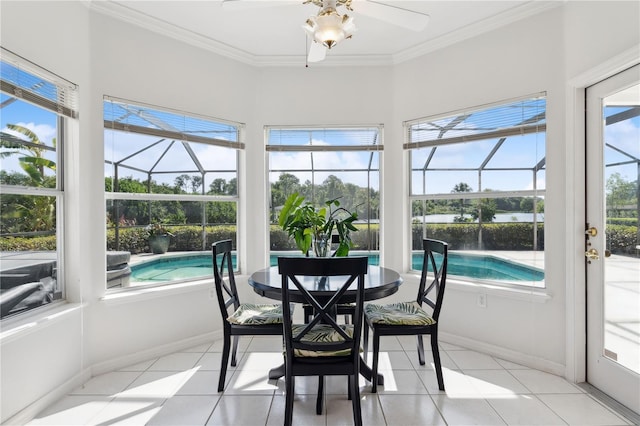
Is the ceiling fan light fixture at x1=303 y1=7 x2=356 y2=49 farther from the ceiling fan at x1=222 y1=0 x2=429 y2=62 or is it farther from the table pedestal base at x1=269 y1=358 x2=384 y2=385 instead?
the table pedestal base at x1=269 y1=358 x2=384 y2=385

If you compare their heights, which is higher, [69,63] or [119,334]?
[69,63]

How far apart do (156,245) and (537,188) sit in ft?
10.7

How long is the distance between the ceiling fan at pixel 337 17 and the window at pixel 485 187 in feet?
4.26

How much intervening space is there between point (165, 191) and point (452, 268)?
2.78 m

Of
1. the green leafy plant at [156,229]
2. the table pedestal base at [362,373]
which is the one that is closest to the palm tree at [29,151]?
the green leafy plant at [156,229]

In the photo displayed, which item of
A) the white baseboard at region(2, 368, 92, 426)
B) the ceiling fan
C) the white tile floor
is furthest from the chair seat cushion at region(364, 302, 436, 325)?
the white baseboard at region(2, 368, 92, 426)

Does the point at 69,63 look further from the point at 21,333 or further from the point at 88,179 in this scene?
the point at 21,333

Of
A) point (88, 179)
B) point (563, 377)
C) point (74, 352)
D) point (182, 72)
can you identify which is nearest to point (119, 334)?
point (74, 352)

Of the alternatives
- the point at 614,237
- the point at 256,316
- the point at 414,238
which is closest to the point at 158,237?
the point at 256,316

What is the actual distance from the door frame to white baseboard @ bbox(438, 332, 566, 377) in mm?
113

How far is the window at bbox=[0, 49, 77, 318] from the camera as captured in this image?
1.96 metres

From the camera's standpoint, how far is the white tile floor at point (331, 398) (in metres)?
1.97

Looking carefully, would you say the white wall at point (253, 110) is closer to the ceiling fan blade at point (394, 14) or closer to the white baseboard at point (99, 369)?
the white baseboard at point (99, 369)

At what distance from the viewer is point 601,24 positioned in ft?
7.05
